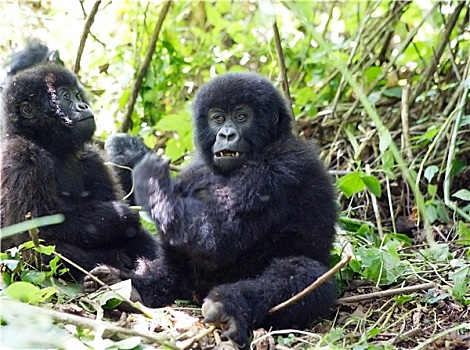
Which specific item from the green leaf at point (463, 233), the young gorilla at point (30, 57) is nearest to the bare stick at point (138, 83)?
the young gorilla at point (30, 57)

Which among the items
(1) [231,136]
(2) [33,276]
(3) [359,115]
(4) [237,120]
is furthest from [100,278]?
(3) [359,115]

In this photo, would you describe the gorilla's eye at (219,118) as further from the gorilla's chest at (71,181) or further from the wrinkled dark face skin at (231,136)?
the gorilla's chest at (71,181)

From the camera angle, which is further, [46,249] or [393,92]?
[393,92]

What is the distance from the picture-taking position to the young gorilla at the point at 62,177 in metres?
3.97

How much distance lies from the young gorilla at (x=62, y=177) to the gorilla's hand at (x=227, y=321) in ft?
3.17

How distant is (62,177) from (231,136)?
97 centimetres

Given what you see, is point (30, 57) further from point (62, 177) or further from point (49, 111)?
point (62, 177)

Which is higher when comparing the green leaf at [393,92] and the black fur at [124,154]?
the green leaf at [393,92]

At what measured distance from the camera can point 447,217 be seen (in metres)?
5.27

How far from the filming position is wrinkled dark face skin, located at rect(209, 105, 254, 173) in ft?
12.9

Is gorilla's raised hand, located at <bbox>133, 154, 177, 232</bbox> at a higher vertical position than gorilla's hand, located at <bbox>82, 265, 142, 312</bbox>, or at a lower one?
higher

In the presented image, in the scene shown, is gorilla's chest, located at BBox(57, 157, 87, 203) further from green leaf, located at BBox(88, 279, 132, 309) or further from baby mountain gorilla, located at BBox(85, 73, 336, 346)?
green leaf, located at BBox(88, 279, 132, 309)

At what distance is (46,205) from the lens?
3.97 metres

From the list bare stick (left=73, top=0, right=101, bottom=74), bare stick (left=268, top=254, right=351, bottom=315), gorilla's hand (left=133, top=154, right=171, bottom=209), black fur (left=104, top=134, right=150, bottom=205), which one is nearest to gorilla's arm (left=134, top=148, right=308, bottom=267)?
gorilla's hand (left=133, top=154, right=171, bottom=209)
